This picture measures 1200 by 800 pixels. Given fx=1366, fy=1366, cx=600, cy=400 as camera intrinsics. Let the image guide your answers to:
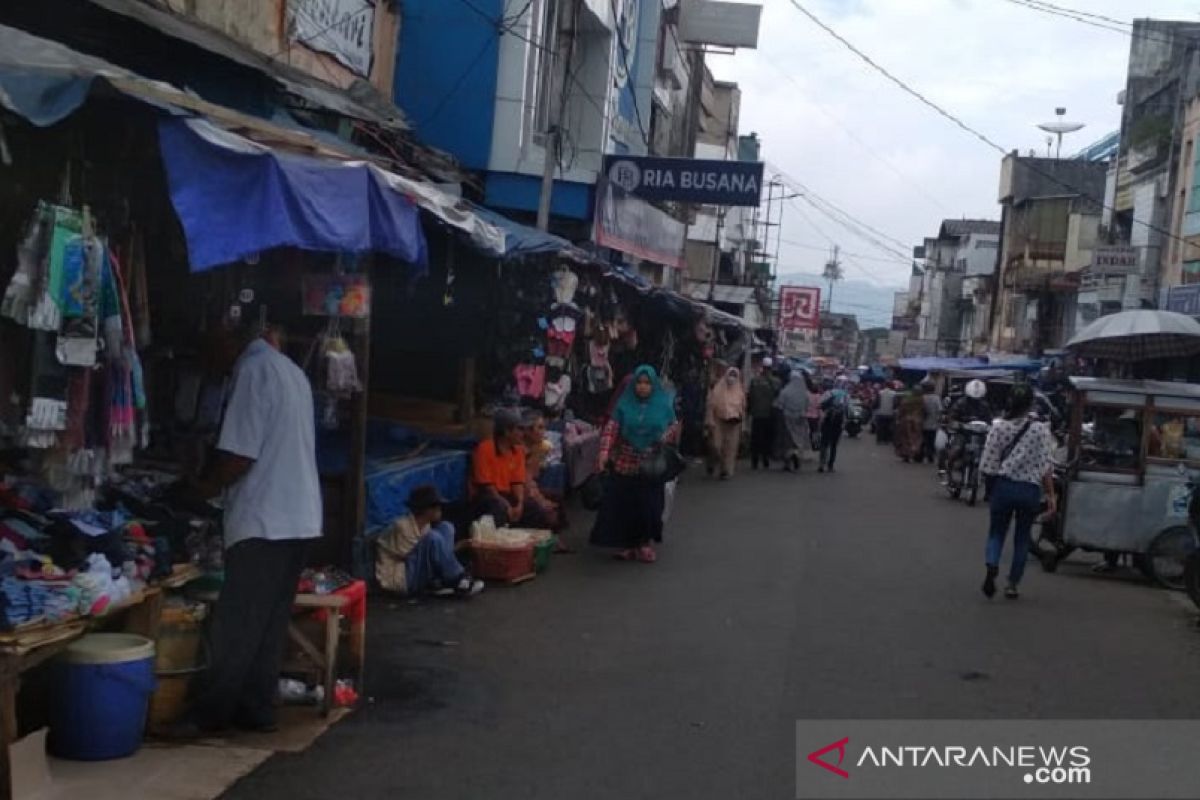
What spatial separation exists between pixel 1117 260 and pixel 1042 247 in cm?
2698

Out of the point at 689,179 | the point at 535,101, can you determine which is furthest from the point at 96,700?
the point at 535,101

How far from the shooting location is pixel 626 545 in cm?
1230

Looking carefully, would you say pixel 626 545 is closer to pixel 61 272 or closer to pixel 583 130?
pixel 61 272

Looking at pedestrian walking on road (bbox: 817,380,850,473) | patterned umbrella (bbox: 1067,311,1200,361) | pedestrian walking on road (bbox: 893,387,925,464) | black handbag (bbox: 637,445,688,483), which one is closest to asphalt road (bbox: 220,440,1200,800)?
black handbag (bbox: 637,445,688,483)

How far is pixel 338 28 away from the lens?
13758 millimetres

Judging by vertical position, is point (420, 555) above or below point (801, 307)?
below

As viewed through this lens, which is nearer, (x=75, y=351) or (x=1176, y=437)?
(x=75, y=351)

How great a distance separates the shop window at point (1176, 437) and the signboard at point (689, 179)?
6.83 metres

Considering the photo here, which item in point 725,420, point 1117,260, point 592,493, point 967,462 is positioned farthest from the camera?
point 1117,260

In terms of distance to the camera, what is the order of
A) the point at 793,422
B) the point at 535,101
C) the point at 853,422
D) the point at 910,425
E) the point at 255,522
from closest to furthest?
the point at 255,522 → the point at 535,101 → the point at 793,422 → the point at 910,425 → the point at 853,422

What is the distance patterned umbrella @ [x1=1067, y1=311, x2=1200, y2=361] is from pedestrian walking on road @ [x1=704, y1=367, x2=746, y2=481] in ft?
21.2

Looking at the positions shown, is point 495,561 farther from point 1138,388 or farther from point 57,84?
point 1138,388

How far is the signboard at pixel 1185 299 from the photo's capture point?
28.2 meters

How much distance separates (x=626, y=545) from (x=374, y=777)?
6.65 meters
